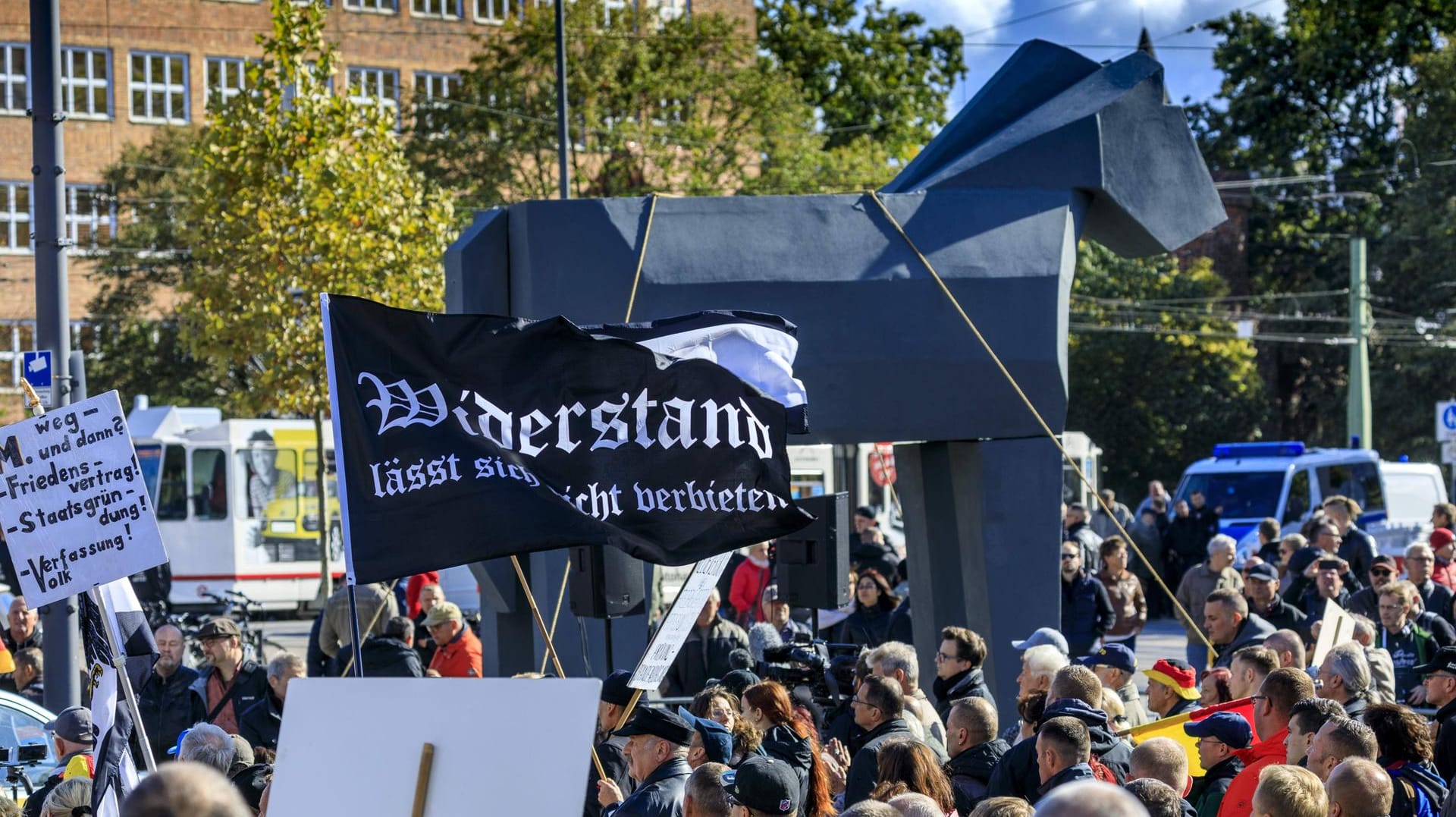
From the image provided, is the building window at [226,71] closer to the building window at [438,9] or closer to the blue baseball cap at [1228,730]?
the building window at [438,9]

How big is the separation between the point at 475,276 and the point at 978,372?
3126mm

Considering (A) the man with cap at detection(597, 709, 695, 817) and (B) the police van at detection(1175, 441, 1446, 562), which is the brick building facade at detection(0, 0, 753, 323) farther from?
(A) the man with cap at detection(597, 709, 695, 817)

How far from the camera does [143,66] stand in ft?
152

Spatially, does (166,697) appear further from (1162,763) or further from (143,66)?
(143,66)

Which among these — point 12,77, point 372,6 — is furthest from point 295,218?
point 372,6

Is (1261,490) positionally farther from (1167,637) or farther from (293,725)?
(293,725)

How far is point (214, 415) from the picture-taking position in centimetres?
2714

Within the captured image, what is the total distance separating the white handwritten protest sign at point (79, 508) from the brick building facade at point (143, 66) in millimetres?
37230

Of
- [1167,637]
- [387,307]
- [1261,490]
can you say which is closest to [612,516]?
[387,307]

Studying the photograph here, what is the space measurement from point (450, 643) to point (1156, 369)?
1527 inches

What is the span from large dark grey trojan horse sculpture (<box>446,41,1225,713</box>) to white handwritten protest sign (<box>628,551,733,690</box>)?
2626mm

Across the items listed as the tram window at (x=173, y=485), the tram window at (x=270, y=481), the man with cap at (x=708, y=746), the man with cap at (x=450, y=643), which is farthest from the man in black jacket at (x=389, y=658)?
the tram window at (x=173, y=485)

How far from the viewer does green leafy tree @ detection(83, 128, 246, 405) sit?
1495 inches

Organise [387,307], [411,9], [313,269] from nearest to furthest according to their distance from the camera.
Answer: [387,307], [313,269], [411,9]
